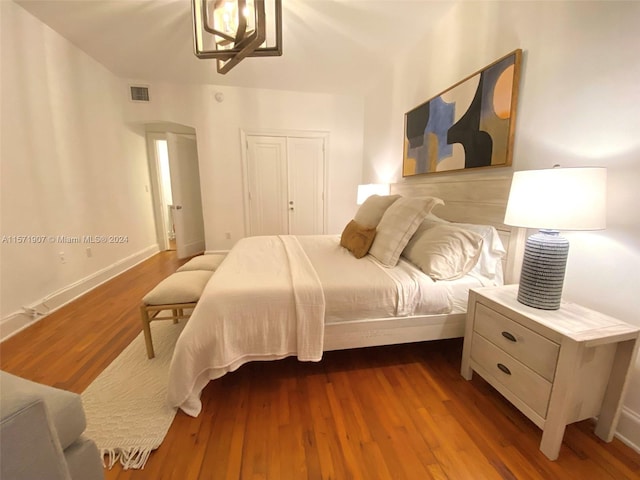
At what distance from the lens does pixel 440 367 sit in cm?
166

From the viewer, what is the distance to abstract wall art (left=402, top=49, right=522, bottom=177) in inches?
65.4

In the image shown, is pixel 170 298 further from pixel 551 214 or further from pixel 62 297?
pixel 551 214

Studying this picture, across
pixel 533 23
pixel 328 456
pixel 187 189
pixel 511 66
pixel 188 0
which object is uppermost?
pixel 188 0

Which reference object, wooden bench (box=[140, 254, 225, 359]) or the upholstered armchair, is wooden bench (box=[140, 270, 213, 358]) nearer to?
wooden bench (box=[140, 254, 225, 359])

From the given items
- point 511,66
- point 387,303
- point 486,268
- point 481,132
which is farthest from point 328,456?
point 511,66

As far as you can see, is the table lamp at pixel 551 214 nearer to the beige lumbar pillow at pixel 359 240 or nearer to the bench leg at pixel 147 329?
the beige lumbar pillow at pixel 359 240

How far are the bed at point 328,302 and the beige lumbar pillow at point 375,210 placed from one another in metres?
0.30

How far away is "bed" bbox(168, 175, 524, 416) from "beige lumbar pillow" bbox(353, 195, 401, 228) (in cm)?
30

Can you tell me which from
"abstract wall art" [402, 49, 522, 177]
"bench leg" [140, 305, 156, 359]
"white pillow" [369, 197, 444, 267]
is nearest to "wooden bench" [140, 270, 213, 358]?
"bench leg" [140, 305, 156, 359]

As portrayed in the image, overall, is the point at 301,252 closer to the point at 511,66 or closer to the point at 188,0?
the point at 511,66

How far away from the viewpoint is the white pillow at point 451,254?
157cm

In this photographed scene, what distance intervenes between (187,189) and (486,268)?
14.0 feet

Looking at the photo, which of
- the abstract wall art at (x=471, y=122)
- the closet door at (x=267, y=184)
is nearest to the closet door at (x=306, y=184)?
the closet door at (x=267, y=184)

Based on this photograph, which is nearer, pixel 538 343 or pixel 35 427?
pixel 35 427
